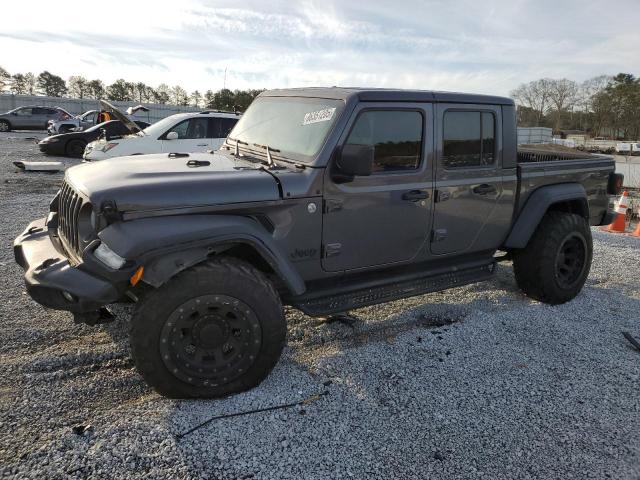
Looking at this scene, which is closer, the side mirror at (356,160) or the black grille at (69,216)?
the black grille at (69,216)

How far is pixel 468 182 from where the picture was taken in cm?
420

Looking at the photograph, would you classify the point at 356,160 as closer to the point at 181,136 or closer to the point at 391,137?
the point at 391,137

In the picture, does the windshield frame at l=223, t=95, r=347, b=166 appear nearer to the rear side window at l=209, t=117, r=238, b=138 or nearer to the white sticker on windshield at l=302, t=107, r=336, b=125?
the white sticker on windshield at l=302, t=107, r=336, b=125

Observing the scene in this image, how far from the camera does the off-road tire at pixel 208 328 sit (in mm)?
2832

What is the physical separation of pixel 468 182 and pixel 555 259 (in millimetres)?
1348

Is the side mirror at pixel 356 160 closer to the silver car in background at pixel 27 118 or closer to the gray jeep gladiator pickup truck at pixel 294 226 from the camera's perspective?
the gray jeep gladiator pickup truck at pixel 294 226

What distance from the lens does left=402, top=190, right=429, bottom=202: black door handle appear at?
12.5 feet

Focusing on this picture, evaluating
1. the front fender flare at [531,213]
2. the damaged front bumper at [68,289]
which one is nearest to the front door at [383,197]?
the front fender flare at [531,213]

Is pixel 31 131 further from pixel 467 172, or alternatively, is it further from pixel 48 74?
pixel 48 74

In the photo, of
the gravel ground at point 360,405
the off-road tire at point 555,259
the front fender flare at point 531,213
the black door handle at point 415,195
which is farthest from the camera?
the off-road tire at point 555,259

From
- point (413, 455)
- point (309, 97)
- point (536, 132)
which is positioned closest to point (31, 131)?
point (309, 97)

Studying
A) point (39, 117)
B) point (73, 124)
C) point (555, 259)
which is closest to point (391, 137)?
point (555, 259)

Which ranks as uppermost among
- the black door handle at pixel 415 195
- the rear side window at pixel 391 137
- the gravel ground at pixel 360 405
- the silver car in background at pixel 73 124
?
the silver car in background at pixel 73 124

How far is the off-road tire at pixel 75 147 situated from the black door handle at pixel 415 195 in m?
14.9
